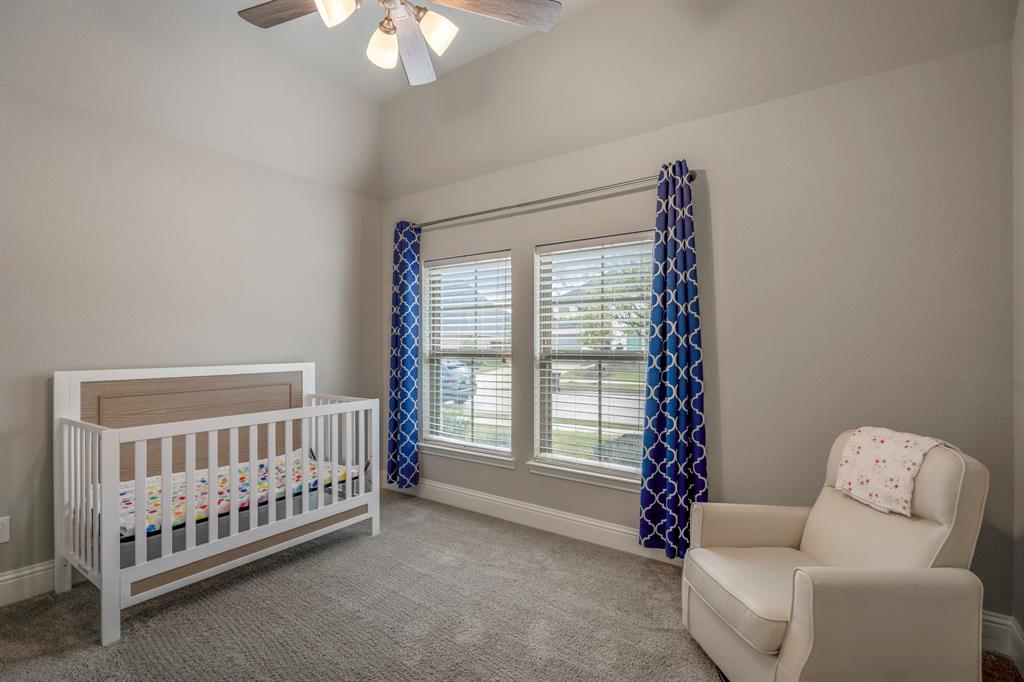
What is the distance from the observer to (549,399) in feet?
10.2

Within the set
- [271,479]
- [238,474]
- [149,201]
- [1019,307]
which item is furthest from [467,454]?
[1019,307]

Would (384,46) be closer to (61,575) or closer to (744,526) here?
(744,526)

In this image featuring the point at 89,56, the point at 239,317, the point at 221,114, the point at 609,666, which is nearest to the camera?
the point at 609,666

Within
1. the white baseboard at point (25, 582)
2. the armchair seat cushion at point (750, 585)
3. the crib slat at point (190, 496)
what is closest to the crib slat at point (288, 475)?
the crib slat at point (190, 496)

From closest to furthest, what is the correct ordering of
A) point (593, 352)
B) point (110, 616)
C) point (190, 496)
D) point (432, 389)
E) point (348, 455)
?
point (110, 616), point (190, 496), point (348, 455), point (593, 352), point (432, 389)

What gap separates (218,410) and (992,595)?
3.84 m

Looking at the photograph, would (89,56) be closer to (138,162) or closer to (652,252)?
(138,162)

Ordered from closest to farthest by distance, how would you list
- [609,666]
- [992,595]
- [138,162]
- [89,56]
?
A: [609,666] < [992,595] < [89,56] < [138,162]

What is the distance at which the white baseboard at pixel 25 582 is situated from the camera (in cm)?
211

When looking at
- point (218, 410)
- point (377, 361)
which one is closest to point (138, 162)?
point (218, 410)

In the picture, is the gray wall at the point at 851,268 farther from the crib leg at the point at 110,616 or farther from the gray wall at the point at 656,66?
the crib leg at the point at 110,616

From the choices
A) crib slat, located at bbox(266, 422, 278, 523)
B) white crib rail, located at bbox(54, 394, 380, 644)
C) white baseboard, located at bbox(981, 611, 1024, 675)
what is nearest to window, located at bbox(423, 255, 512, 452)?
white crib rail, located at bbox(54, 394, 380, 644)

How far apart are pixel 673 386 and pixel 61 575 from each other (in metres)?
3.05

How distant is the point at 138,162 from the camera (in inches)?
101
